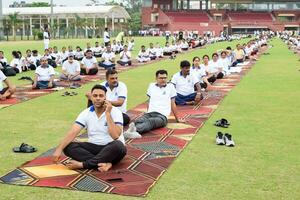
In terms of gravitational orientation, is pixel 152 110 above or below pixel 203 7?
below

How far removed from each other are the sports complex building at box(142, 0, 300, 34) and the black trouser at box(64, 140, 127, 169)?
60.2 metres

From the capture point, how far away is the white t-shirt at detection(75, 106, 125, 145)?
17.1 ft

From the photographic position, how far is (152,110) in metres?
7.60

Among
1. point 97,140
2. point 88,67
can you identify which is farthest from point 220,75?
point 97,140

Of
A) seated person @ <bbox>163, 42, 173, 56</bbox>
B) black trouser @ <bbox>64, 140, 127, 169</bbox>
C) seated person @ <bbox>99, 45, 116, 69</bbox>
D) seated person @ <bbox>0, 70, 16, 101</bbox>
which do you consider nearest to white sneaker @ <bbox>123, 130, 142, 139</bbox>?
black trouser @ <bbox>64, 140, 127, 169</bbox>

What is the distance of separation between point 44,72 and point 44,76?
0.15m

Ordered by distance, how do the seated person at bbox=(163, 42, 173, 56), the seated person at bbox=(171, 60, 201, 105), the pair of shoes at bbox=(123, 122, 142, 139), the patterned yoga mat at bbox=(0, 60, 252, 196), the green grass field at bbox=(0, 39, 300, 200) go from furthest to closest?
the seated person at bbox=(163, 42, 173, 56) → the seated person at bbox=(171, 60, 201, 105) → the pair of shoes at bbox=(123, 122, 142, 139) → the patterned yoga mat at bbox=(0, 60, 252, 196) → the green grass field at bbox=(0, 39, 300, 200)

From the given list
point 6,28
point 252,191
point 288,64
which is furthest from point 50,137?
point 6,28

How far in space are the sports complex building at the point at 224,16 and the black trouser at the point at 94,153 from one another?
6022cm

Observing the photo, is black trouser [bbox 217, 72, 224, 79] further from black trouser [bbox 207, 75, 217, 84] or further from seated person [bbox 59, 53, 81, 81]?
seated person [bbox 59, 53, 81, 81]

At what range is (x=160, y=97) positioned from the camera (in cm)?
752

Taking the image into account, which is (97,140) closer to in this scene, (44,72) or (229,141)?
(229,141)

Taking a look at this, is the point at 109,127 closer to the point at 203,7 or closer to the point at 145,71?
the point at 145,71

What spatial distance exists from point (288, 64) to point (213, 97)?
10334 mm
